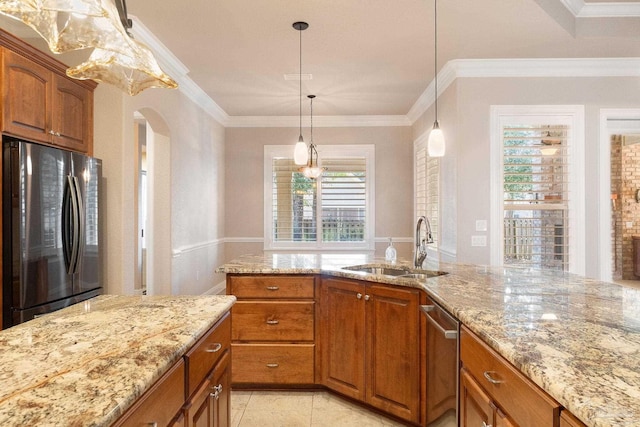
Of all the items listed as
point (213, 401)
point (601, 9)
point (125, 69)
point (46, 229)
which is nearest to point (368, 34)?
point (601, 9)

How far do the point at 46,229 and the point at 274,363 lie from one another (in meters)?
1.73

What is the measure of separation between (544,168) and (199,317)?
380cm

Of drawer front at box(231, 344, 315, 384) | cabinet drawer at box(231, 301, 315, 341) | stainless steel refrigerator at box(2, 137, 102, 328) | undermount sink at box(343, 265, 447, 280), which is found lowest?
drawer front at box(231, 344, 315, 384)

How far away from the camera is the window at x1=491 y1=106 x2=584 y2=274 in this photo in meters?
3.96

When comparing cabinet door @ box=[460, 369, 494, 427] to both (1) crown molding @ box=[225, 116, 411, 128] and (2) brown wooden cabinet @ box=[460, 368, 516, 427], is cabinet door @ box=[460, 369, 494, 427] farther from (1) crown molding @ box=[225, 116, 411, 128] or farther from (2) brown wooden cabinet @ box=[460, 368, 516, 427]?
(1) crown molding @ box=[225, 116, 411, 128]

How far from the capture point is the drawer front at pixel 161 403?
3.12 ft

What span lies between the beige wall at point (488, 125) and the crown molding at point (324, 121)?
2.33 m

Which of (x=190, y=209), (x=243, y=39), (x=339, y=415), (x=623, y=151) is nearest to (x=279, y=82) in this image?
(x=243, y=39)

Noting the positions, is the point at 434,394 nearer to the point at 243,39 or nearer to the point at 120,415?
the point at 120,415

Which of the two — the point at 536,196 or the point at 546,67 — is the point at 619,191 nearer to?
the point at 536,196

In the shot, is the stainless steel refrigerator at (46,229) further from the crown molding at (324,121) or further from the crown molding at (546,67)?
the crown molding at (324,121)

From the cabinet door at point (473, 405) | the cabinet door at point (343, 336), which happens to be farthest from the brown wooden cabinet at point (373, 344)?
the cabinet door at point (473, 405)

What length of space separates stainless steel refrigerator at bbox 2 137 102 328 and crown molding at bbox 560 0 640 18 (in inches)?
154

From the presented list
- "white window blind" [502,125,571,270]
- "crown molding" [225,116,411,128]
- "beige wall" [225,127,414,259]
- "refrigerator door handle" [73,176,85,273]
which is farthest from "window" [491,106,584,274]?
"refrigerator door handle" [73,176,85,273]
